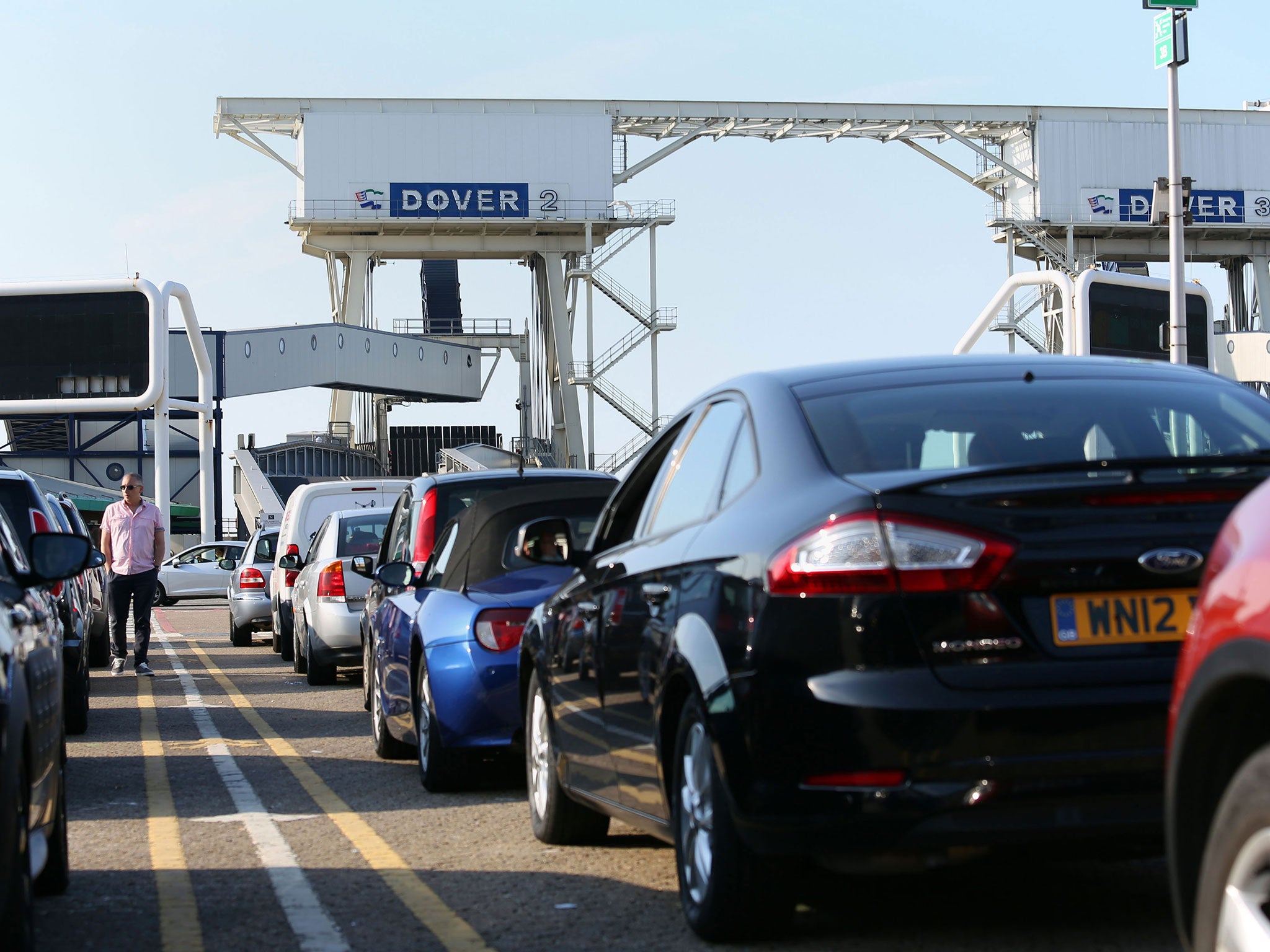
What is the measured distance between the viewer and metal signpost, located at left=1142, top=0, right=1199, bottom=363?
2361 centimetres

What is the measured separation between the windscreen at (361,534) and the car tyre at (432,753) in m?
7.13

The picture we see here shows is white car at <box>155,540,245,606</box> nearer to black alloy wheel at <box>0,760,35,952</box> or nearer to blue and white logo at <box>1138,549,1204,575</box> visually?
black alloy wheel at <box>0,760,35,952</box>

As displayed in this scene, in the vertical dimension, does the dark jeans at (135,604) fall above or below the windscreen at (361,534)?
below

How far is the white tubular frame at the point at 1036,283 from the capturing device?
84.8 feet

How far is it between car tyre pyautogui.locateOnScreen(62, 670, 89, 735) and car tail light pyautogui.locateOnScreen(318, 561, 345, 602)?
10.5 feet

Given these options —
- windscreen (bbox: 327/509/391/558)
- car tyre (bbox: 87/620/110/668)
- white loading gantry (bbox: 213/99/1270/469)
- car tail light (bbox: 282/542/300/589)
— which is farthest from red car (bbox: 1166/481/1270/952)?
white loading gantry (bbox: 213/99/1270/469)

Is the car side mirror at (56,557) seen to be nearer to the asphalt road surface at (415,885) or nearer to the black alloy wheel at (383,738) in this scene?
the asphalt road surface at (415,885)

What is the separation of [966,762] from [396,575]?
568 centimetres

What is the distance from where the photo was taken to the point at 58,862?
19.8 feet

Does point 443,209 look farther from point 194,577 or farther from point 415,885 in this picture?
point 415,885

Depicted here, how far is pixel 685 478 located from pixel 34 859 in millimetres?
2217

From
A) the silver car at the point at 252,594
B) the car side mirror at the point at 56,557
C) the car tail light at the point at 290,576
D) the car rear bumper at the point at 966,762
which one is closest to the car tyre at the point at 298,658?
the car tail light at the point at 290,576

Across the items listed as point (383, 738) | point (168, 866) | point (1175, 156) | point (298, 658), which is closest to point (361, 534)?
point (298, 658)

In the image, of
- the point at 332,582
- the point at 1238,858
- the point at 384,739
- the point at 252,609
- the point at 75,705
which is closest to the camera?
the point at 1238,858
